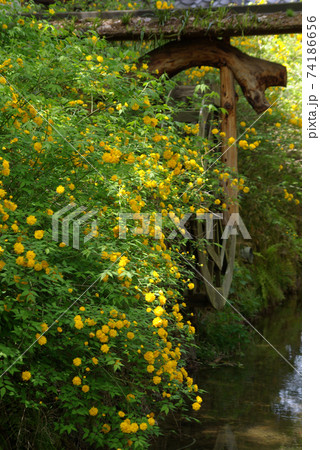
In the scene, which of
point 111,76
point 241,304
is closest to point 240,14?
point 111,76

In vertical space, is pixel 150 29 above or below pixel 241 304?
above

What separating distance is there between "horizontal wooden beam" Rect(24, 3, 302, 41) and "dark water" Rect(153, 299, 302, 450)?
3.78 m

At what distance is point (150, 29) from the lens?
21.5 feet

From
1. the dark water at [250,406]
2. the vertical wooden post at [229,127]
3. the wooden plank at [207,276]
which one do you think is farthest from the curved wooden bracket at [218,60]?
the dark water at [250,406]

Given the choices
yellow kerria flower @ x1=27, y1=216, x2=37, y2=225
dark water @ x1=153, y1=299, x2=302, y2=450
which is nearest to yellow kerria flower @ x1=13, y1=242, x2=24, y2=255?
yellow kerria flower @ x1=27, y1=216, x2=37, y2=225

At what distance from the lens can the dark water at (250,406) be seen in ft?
18.2

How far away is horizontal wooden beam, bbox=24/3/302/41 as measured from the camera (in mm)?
6430

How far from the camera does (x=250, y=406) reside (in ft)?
21.5

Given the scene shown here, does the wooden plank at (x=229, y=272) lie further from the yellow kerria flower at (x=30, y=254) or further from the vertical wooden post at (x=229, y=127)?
the yellow kerria flower at (x=30, y=254)

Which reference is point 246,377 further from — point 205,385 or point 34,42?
point 34,42

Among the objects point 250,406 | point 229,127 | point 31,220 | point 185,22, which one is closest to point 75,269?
point 31,220

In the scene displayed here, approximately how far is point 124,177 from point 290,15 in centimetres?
349

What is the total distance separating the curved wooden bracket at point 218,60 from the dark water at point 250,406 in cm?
304

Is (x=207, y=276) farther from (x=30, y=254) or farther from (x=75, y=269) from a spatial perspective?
(x=30, y=254)
